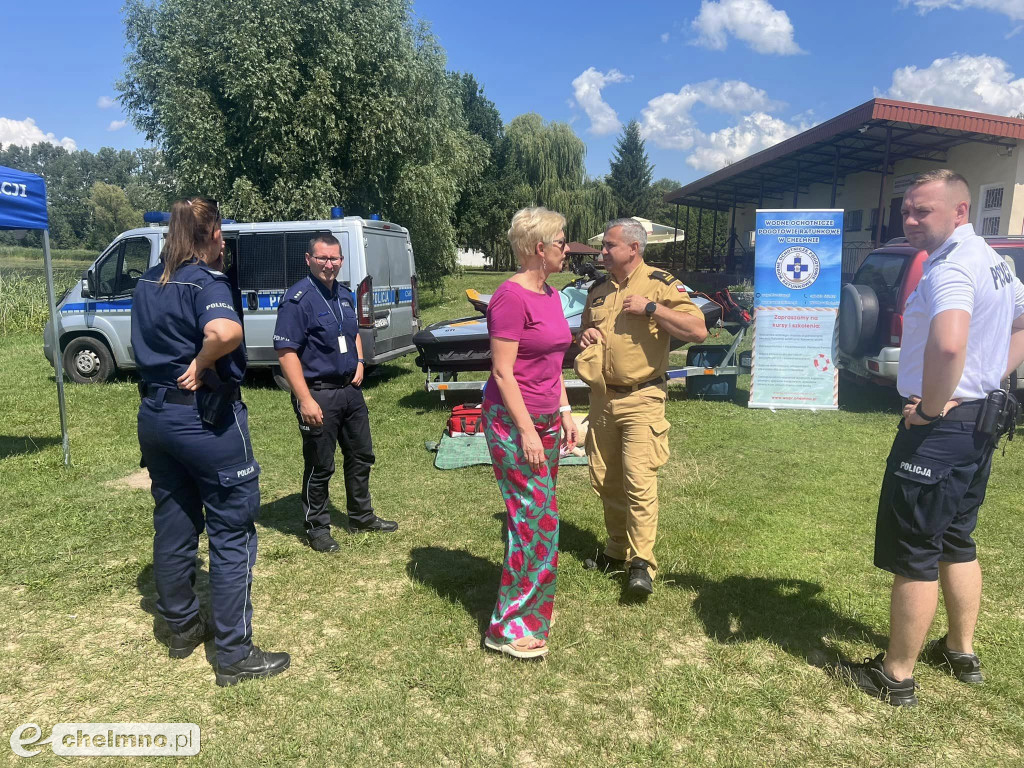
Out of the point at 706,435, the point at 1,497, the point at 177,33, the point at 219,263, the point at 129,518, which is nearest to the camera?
the point at 219,263

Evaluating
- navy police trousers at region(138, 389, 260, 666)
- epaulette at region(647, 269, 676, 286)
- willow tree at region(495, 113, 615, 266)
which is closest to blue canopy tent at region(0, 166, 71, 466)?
navy police trousers at region(138, 389, 260, 666)

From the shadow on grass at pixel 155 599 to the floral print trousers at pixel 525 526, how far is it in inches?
54.5

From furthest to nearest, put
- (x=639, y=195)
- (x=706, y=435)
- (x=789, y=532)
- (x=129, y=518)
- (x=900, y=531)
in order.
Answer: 1. (x=639, y=195)
2. (x=706, y=435)
3. (x=129, y=518)
4. (x=789, y=532)
5. (x=900, y=531)

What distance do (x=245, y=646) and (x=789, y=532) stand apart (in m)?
3.41

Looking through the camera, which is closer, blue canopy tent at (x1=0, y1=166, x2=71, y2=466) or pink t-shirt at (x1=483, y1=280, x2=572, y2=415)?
pink t-shirt at (x1=483, y1=280, x2=572, y2=415)

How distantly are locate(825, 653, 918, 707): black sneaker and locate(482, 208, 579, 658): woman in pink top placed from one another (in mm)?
1284

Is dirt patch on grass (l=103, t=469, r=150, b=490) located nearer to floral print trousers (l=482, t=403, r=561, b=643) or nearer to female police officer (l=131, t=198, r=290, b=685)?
female police officer (l=131, t=198, r=290, b=685)

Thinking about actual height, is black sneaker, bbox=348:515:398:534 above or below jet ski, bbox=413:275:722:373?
below

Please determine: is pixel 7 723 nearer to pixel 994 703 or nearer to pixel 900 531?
pixel 900 531

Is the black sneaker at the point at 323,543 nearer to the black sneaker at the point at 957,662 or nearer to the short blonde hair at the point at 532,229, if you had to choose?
the short blonde hair at the point at 532,229

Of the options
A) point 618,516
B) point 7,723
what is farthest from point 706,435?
point 7,723

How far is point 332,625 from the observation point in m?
3.48

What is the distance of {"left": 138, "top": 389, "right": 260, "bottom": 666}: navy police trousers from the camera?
2.80 m

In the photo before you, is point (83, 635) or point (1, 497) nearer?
point (83, 635)
